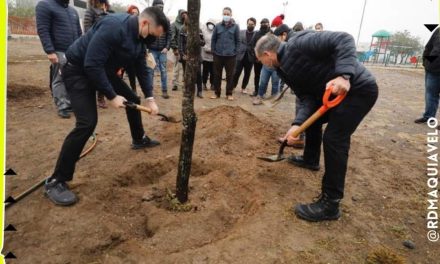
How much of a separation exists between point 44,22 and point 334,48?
4.45 meters

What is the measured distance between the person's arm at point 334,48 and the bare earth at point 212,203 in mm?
1464

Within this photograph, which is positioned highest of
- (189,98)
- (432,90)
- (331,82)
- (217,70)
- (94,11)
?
(94,11)

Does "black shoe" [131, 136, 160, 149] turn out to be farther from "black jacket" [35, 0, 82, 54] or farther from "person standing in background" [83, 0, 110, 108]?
"person standing in background" [83, 0, 110, 108]

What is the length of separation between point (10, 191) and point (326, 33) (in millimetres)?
3653

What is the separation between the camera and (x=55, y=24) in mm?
5141

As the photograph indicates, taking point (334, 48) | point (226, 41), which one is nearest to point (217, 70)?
point (226, 41)

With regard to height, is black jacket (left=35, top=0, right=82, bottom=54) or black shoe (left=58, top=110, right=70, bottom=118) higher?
black jacket (left=35, top=0, right=82, bottom=54)

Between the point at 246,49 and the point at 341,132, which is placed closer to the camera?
the point at 341,132

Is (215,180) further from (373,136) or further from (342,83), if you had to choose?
(373,136)

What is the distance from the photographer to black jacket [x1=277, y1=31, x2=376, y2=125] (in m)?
2.71

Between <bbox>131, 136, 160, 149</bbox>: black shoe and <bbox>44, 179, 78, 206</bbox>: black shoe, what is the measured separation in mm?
1436

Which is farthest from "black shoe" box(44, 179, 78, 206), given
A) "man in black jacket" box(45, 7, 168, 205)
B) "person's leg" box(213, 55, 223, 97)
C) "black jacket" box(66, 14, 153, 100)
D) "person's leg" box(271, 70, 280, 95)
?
"person's leg" box(271, 70, 280, 95)

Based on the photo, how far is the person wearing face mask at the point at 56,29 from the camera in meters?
4.98

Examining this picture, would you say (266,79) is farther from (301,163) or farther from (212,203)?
(212,203)
